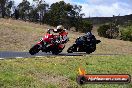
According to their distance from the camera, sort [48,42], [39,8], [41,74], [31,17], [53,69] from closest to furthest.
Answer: [41,74]
[53,69]
[48,42]
[39,8]
[31,17]

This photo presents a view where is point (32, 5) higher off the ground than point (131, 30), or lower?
higher

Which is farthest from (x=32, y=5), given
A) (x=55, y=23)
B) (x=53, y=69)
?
(x=53, y=69)

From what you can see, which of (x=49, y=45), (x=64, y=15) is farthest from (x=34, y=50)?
(x=64, y=15)

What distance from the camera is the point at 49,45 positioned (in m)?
23.7

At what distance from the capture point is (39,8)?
118312 mm

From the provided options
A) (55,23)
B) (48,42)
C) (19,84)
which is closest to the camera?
(19,84)

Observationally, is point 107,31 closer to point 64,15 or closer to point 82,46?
point 64,15

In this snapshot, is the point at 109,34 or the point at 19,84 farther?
the point at 109,34

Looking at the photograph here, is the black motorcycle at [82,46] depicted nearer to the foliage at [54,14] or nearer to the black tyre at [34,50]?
the black tyre at [34,50]

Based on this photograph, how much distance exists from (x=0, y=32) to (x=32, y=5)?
7725 cm

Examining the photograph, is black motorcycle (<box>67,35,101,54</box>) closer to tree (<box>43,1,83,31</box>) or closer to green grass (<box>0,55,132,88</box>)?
green grass (<box>0,55,132,88</box>)

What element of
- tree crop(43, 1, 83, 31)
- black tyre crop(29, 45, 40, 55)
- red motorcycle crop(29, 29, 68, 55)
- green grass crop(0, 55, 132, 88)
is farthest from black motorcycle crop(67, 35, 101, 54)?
tree crop(43, 1, 83, 31)

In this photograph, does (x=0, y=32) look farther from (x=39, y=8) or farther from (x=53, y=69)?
(x=39, y=8)

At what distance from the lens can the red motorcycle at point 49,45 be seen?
23.4 meters
